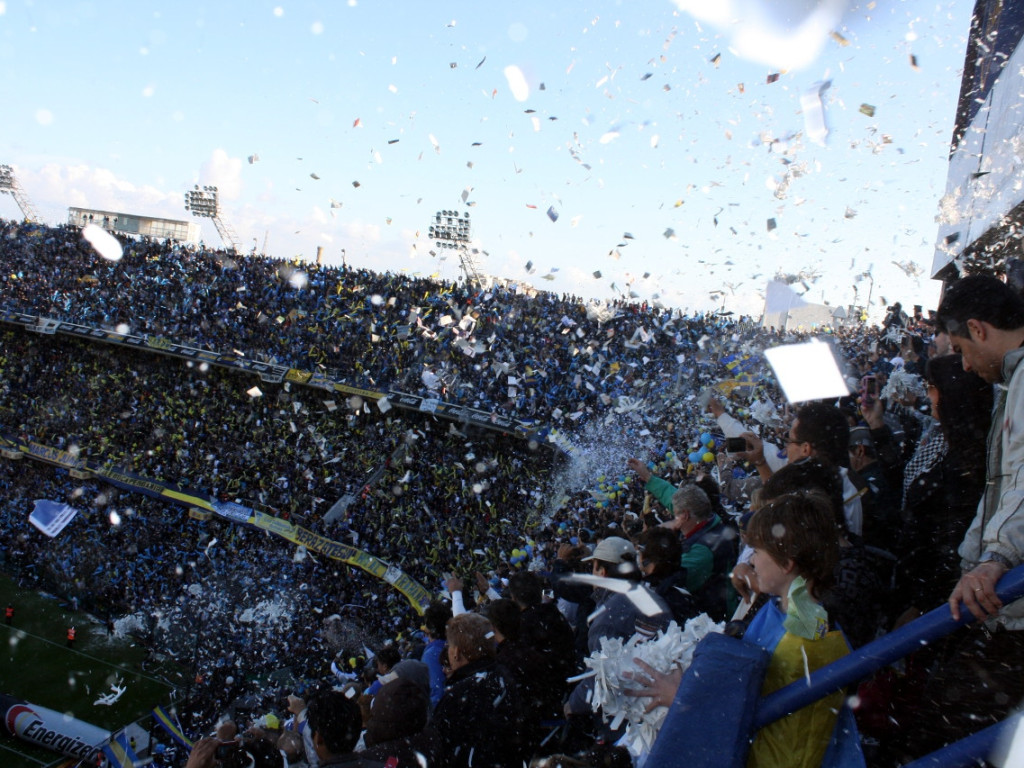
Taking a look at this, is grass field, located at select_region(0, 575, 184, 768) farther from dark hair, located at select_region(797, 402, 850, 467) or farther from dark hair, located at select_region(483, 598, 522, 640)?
dark hair, located at select_region(797, 402, 850, 467)

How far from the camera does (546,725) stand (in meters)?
2.98

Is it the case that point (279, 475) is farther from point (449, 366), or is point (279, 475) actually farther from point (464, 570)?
point (464, 570)

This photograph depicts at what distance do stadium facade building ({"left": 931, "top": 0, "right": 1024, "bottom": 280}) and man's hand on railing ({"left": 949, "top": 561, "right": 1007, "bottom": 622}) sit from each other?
4880 mm

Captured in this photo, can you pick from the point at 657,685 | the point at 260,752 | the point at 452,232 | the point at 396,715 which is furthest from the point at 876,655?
the point at 452,232

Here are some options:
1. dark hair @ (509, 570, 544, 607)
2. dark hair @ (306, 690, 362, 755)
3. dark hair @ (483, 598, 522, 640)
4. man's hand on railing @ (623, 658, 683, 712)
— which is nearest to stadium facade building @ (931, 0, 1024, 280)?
dark hair @ (509, 570, 544, 607)

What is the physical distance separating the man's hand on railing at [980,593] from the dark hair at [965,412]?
1.23 meters

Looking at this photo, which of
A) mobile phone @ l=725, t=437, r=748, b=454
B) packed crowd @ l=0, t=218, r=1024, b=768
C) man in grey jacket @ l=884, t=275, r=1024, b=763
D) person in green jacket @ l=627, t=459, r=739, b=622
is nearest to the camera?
man in grey jacket @ l=884, t=275, r=1024, b=763

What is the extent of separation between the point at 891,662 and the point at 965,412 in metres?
1.51

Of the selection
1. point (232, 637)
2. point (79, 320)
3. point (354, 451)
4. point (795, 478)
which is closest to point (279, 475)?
point (354, 451)

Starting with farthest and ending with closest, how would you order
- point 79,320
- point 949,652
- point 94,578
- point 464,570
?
point 79,320 < point 94,578 < point 464,570 < point 949,652

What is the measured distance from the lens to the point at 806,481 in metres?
2.47

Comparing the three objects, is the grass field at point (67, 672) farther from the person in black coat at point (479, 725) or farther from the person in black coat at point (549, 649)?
the person in black coat at point (479, 725)

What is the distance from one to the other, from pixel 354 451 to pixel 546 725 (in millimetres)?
13526

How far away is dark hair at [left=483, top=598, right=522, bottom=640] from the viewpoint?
3.28 metres
